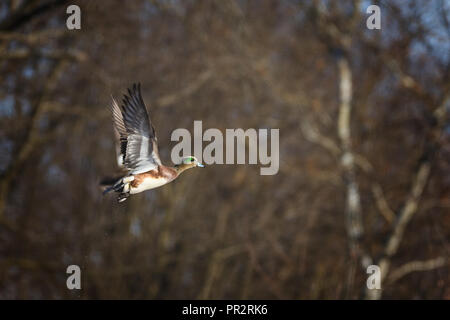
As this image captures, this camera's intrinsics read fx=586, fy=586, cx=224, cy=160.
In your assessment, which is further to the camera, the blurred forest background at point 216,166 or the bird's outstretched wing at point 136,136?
the blurred forest background at point 216,166

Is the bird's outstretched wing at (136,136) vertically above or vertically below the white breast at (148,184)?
above

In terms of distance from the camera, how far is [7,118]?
10.4 metres

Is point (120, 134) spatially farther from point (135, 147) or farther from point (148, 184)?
point (148, 184)

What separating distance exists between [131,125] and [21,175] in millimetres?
11175

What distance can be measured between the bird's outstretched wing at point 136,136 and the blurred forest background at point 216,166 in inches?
237

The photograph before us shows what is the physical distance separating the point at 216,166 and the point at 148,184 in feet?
47.7

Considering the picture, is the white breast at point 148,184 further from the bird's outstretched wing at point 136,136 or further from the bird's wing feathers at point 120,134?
the bird's wing feathers at point 120,134

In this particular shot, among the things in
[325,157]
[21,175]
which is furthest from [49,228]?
[325,157]

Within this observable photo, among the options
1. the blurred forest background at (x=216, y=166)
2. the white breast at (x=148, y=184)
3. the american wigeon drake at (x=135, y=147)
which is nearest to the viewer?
the white breast at (x=148, y=184)

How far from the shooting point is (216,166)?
55.1ft

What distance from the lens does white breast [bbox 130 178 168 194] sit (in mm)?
2233

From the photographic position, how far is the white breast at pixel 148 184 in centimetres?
223

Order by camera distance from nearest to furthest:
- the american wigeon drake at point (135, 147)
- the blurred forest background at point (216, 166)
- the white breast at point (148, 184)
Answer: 1. the white breast at point (148, 184)
2. the american wigeon drake at point (135, 147)
3. the blurred forest background at point (216, 166)

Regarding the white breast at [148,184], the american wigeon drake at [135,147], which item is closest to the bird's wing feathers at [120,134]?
the american wigeon drake at [135,147]
